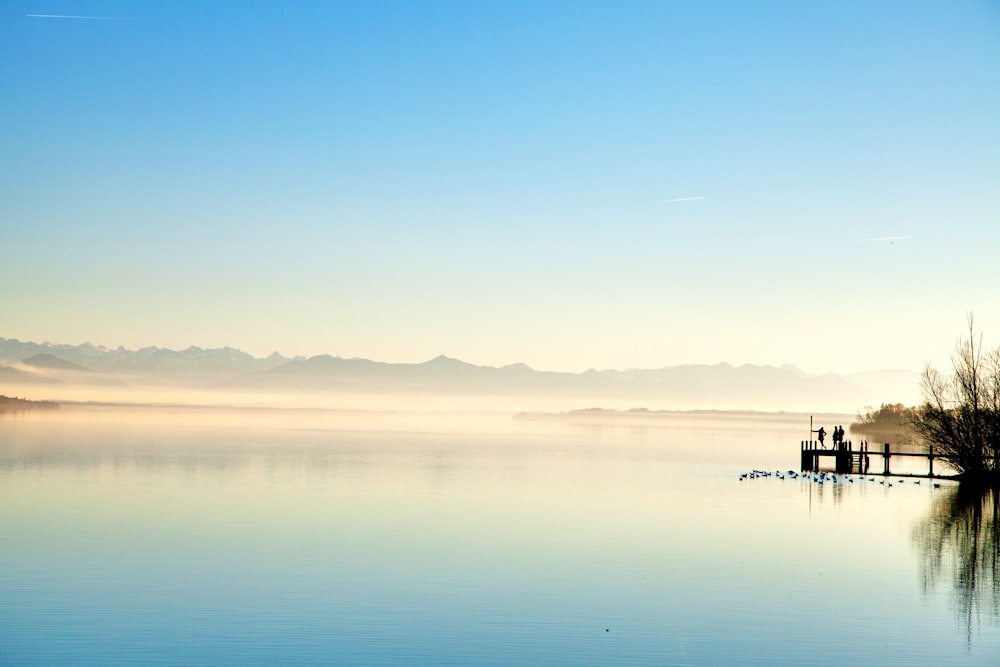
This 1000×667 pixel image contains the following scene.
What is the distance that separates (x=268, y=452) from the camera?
273 ft

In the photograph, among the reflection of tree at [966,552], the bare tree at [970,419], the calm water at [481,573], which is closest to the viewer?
the calm water at [481,573]

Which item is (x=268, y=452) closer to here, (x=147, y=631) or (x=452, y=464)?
(x=452, y=464)

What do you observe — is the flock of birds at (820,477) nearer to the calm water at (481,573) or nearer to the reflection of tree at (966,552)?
the calm water at (481,573)

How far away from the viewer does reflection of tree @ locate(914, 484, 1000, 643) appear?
24.7 meters

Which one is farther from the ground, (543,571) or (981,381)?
(981,381)

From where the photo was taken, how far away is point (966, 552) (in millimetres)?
33219

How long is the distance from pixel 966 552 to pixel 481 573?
56.1 feet

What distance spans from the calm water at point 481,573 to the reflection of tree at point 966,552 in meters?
0.14

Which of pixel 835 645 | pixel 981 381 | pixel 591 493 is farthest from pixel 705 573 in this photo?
pixel 981 381

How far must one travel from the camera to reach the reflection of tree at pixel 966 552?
2472cm

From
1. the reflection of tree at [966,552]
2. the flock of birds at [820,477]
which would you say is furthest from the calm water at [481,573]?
the flock of birds at [820,477]

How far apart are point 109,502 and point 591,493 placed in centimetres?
2387

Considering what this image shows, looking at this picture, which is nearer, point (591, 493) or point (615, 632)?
point (615, 632)

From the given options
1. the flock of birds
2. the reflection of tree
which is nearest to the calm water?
the reflection of tree
